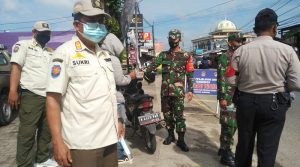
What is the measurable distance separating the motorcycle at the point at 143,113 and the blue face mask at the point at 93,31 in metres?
2.95

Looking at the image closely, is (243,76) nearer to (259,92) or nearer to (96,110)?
(259,92)

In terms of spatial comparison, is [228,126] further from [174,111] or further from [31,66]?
[31,66]

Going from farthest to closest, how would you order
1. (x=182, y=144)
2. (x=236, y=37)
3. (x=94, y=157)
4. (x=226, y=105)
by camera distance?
(x=182, y=144), (x=226, y=105), (x=236, y=37), (x=94, y=157)

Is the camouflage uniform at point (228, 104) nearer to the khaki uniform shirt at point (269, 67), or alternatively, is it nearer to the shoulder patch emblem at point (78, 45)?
the khaki uniform shirt at point (269, 67)

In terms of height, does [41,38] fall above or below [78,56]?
above

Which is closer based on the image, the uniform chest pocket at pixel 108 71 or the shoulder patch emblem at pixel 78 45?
the shoulder patch emblem at pixel 78 45

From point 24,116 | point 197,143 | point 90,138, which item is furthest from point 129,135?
point 90,138

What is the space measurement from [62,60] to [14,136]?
17.4 feet

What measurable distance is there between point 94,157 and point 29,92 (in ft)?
7.58

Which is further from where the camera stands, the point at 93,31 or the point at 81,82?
the point at 93,31

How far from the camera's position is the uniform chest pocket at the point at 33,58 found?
180 inches

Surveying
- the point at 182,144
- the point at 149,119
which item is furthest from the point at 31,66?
the point at 182,144

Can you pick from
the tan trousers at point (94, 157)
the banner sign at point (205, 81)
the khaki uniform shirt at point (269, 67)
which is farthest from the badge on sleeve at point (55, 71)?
the banner sign at point (205, 81)

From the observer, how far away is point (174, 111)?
19.2 feet
